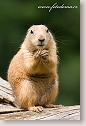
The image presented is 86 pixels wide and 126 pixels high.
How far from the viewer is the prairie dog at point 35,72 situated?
5633 millimetres

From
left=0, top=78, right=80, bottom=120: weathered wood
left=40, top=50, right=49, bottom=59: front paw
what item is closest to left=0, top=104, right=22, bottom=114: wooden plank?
left=0, top=78, right=80, bottom=120: weathered wood

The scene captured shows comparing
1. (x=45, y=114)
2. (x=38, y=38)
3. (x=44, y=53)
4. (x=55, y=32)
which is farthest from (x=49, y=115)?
(x=55, y=32)

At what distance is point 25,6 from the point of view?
6.49 meters

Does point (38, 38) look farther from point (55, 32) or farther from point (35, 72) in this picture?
point (55, 32)

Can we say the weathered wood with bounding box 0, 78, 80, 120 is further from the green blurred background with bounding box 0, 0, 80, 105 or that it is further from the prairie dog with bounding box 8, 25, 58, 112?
the green blurred background with bounding box 0, 0, 80, 105

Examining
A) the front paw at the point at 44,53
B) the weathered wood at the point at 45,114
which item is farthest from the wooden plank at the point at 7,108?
the front paw at the point at 44,53

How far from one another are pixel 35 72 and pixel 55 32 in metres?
0.66

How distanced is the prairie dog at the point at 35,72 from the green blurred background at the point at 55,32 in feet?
0.99

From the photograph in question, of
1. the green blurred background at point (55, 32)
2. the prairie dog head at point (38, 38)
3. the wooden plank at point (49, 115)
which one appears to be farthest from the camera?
the green blurred background at point (55, 32)

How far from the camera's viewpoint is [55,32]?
20.1 feet

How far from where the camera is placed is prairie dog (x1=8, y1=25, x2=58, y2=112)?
18.5 feet

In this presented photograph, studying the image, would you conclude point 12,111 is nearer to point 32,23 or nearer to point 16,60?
point 16,60

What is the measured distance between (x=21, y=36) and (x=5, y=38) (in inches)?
16.2

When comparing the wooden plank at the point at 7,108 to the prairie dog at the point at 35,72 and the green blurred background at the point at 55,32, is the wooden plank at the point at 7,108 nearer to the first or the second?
the prairie dog at the point at 35,72
